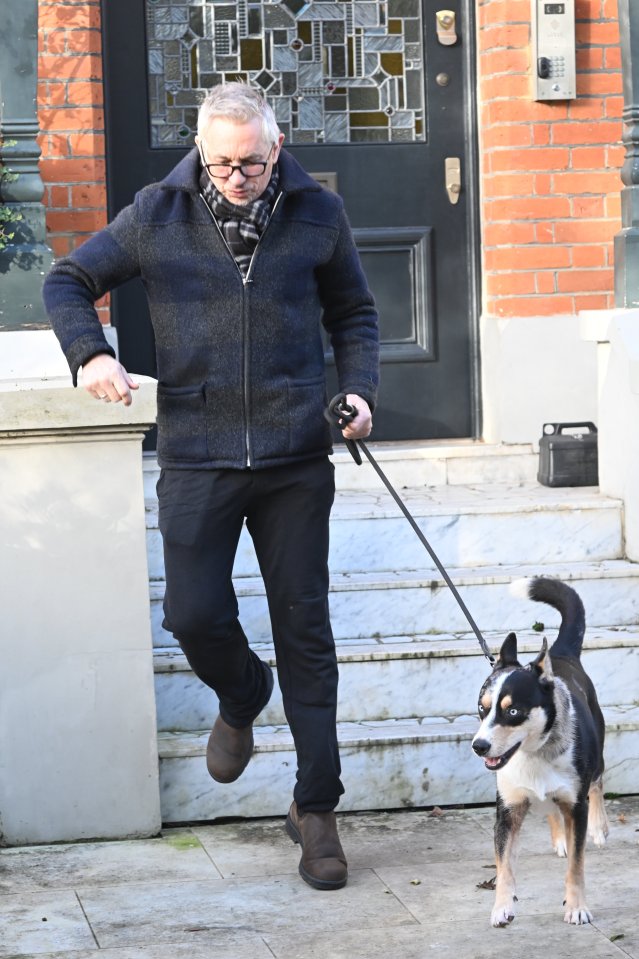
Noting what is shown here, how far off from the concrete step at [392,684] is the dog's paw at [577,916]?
129cm

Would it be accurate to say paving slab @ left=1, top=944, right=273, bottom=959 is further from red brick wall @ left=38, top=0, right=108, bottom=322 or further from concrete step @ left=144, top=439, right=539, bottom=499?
red brick wall @ left=38, top=0, right=108, bottom=322

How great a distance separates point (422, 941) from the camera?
3.80m

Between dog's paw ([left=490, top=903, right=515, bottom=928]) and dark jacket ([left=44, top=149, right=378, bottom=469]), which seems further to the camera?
dark jacket ([left=44, top=149, right=378, bottom=469])

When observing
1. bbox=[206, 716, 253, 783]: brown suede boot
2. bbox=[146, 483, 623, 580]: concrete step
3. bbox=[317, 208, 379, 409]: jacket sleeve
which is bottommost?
bbox=[206, 716, 253, 783]: brown suede boot

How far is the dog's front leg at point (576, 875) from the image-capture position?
3.88m

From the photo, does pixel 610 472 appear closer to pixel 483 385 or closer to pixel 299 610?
pixel 483 385

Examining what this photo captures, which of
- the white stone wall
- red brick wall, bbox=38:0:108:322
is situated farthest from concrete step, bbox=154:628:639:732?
red brick wall, bbox=38:0:108:322

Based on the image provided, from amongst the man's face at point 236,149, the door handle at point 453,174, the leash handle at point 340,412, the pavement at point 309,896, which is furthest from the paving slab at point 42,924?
the door handle at point 453,174

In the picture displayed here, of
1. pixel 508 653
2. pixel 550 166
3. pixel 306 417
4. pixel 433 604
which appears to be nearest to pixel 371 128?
pixel 550 166

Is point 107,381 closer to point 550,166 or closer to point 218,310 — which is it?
point 218,310

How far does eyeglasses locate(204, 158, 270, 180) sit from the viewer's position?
3.81m

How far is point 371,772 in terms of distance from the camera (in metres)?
4.89

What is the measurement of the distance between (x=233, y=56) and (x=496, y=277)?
152 cm

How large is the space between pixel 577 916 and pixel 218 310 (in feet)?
5.94
